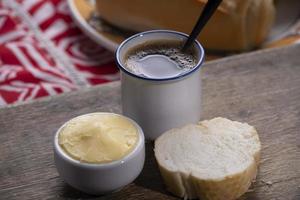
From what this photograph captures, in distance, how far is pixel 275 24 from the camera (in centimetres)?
132

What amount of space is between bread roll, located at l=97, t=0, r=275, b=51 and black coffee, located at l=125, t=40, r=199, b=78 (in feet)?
1.23

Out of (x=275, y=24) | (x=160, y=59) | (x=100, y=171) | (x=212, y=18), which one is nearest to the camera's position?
(x=100, y=171)

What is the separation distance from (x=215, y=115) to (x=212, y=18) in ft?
1.18

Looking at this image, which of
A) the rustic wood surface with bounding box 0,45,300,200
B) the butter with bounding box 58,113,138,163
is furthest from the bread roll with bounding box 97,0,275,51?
the butter with bounding box 58,113,138,163

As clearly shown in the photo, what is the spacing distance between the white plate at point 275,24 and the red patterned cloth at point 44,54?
0.06 meters

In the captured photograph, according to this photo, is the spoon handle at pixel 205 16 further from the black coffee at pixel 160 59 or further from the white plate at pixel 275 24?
the white plate at pixel 275 24

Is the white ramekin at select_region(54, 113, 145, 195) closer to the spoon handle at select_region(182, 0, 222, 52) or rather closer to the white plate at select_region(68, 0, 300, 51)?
the spoon handle at select_region(182, 0, 222, 52)

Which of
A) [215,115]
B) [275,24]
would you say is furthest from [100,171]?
[275,24]

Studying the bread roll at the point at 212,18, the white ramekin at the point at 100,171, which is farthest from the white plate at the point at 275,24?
the white ramekin at the point at 100,171

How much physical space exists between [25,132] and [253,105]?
0.36 meters

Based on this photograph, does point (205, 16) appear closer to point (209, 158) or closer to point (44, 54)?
point (209, 158)

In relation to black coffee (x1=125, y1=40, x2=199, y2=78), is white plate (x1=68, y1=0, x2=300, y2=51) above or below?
below

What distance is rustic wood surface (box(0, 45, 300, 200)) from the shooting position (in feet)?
2.52

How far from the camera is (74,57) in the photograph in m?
1.32
